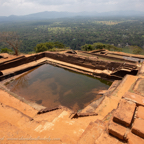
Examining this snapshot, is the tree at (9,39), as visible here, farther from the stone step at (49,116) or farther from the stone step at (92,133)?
the stone step at (92,133)

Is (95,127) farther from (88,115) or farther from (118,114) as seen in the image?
(88,115)

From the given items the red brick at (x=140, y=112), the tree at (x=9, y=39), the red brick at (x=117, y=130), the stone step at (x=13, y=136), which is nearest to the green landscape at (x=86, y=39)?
the tree at (x=9, y=39)

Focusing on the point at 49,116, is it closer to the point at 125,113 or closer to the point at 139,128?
the point at 125,113

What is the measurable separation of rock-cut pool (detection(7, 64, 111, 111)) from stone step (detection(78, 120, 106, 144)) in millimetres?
3676

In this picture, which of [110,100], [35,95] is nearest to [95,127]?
[110,100]

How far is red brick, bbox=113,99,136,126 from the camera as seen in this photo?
2.74m

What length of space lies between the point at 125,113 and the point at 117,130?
A: 0.60 m

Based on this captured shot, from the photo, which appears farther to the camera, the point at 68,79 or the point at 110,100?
the point at 68,79

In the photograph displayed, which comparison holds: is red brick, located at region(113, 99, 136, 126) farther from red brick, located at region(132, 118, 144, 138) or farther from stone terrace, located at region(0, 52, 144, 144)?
red brick, located at region(132, 118, 144, 138)

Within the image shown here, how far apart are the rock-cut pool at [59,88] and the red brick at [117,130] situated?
14.0 feet

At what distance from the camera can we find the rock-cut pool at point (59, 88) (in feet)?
24.4

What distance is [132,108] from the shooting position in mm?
3146

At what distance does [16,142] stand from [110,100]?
5281 millimetres

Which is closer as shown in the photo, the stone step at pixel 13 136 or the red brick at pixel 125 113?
the stone step at pixel 13 136
